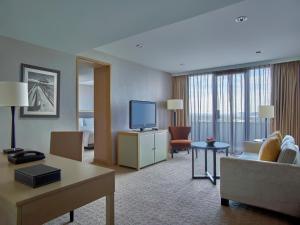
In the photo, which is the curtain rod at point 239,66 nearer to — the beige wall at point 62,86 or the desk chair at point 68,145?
the beige wall at point 62,86

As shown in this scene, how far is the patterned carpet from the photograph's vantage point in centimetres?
212

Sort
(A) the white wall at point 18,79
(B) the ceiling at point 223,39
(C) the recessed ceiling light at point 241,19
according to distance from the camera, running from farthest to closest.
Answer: (A) the white wall at point 18,79 < (C) the recessed ceiling light at point 241,19 < (B) the ceiling at point 223,39

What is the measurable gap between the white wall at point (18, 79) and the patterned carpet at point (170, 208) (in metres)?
1.35

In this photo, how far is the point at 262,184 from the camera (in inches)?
86.2

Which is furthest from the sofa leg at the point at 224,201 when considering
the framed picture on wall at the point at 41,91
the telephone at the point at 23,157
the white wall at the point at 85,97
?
the white wall at the point at 85,97

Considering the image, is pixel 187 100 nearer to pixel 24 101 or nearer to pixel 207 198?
pixel 207 198

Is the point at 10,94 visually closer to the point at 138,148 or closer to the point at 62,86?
the point at 62,86

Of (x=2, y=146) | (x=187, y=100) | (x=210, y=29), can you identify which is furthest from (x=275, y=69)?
(x=2, y=146)

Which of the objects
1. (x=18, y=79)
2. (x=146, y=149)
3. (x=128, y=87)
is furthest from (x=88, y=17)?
(x=146, y=149)

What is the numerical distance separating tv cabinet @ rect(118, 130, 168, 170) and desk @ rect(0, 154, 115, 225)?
2518 millimetres

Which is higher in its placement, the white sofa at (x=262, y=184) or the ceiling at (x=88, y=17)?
the ceiling at (x=88, y=17)

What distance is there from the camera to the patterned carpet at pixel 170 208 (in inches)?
83.4

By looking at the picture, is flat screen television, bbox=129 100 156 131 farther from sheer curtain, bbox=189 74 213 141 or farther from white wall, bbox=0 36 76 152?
sheer curtain, bbox=189 74 213 141

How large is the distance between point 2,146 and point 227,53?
438cm
